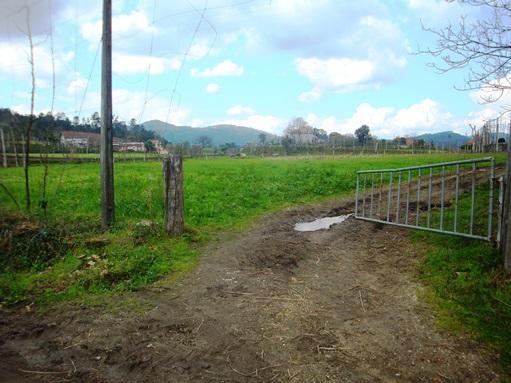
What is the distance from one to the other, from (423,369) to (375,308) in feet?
3.93

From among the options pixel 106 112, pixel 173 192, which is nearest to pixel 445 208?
pixel 173 192

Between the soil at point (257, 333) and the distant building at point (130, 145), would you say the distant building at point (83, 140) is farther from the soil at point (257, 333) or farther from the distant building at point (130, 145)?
the soil at point (257, 333)

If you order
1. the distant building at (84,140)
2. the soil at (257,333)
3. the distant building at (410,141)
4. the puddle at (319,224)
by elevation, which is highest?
the distant building at (410,141)

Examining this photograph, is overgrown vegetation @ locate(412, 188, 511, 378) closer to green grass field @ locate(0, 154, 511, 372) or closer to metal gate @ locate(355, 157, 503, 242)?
green grass field @ locate(0, 154, 511, 372)

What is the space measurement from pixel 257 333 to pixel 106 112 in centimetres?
590

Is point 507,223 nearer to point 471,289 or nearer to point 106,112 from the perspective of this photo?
point 471,289

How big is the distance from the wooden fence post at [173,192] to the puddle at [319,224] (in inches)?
113

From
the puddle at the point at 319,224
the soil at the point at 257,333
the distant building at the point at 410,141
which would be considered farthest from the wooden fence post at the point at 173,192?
the distant building at the point at 410,141

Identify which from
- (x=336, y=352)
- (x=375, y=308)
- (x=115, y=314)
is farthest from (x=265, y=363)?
(x=115, y=314)

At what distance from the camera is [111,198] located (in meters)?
7.94

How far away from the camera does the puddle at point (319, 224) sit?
8672 mm

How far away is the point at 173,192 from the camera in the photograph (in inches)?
281

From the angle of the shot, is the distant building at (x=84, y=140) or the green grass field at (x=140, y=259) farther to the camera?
the distant building at (x=84, y=140)

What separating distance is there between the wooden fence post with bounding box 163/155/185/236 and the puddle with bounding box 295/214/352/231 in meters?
2.88
